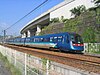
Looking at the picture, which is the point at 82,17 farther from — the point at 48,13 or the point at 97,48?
the point at 48,13

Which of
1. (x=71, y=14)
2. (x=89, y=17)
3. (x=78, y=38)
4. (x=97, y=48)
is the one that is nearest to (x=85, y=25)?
(x=89, y=17)

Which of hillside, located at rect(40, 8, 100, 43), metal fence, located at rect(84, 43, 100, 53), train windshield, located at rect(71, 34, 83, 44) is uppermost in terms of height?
hillside, located at rect(40, 8, 100, 43)

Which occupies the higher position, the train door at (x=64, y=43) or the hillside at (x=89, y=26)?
the hillside at (x=89, y=26)

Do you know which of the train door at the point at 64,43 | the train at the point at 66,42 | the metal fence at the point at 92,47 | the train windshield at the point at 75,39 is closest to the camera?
the train at the point at 66,42


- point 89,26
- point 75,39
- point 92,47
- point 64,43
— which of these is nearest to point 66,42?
point 64,43

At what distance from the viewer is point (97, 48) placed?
3288 centimetres

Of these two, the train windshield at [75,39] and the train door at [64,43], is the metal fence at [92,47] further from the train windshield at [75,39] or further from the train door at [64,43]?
the train door at [64,43]

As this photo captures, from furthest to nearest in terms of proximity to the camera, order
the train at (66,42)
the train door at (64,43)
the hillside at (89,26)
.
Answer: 1. the hillside at (89,26)
2. the train door at (64,43)
3. the train at (66,42)

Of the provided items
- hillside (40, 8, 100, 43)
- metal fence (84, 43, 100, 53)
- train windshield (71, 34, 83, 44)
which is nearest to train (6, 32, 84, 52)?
train windshield (71, 34, 83, 44)

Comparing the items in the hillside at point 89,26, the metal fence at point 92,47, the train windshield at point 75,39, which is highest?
the hillside at point 89,26

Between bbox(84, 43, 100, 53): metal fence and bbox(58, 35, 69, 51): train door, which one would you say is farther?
bbox(84, 43, 100, 53): metal fence

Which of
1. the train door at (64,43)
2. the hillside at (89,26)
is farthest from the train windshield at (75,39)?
the hillside at (89,26)

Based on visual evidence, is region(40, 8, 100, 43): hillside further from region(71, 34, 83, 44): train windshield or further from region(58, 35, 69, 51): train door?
region(58, 35, 69, 51): train door

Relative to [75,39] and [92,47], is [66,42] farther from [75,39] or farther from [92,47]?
[92,47]
